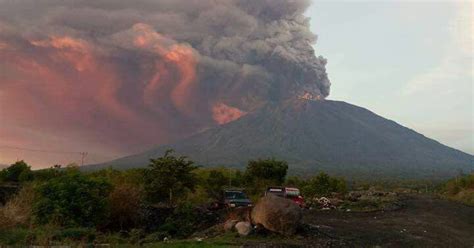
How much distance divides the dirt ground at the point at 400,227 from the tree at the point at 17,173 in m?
42.7

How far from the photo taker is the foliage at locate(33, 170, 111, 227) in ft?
78.9

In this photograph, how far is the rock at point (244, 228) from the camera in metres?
22.3

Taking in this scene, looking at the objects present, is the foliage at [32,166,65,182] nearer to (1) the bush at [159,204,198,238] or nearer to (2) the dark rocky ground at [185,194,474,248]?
(1) the bush at [159,204,198,238]

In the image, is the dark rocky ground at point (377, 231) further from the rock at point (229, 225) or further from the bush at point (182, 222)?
the bush at point (182, 222)

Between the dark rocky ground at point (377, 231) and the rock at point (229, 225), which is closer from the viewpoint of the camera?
the dark rocky ground at point (377, 231)

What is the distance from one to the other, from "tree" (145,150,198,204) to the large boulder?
18.2m

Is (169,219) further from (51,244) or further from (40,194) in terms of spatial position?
(51,244)

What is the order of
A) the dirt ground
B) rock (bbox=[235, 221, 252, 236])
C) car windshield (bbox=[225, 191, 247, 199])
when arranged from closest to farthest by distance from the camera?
rock (bbox=[235, 221, 252, 236]) → the dirt ground → car windshield (bbox=[225, 191, 247, 199])

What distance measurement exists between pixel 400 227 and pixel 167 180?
63.1 ft

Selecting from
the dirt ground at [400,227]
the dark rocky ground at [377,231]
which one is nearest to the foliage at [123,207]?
the dark rocky ground at [377,231]

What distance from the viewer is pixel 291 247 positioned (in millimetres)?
20250

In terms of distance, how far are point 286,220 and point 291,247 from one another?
222 centimetres

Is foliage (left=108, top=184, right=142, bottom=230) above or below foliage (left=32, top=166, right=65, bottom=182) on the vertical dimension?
below

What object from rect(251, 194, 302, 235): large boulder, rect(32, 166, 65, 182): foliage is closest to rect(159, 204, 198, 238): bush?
rect(251, 194, 302, 235): large boulder
